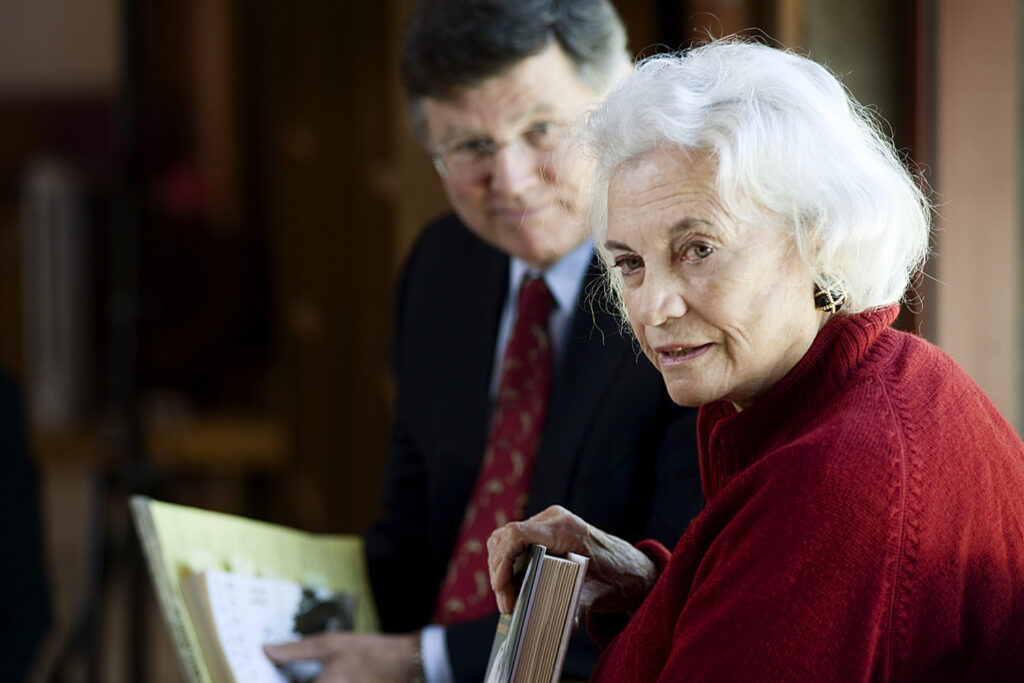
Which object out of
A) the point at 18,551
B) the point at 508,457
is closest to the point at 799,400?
the point at 508,457

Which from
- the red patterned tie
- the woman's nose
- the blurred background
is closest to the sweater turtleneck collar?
the woman's nose

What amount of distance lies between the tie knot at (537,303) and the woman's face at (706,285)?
A: 1.98 feet

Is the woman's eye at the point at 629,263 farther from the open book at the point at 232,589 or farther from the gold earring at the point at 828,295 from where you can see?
the open book at the point at 232,589

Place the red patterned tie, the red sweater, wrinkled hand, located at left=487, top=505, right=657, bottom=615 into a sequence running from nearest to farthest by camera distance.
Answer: the red sweater, wrinkled hand, located at left=487, top=505, right=657, bottom=615, the red patterned tie

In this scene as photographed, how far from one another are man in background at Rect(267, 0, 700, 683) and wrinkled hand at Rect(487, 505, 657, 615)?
10cm

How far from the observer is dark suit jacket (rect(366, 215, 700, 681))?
54.5 inches

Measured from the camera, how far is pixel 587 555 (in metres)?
1.17

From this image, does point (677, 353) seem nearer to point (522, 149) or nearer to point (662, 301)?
point (662, 301)

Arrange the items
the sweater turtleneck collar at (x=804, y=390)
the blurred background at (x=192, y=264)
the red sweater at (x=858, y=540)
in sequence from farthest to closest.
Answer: the blurred background at (x=192, y=264), the sweater turtleneck collar at (x=804, y=390), the red sweater at (x=858, y=540)

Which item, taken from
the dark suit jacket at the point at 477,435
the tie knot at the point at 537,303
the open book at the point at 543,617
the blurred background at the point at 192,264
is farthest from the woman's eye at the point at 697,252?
the blurred background at the point at 192,264

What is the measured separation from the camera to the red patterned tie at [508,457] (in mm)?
1549

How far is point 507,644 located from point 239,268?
15.9ft

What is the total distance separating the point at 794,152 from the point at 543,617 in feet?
1.48

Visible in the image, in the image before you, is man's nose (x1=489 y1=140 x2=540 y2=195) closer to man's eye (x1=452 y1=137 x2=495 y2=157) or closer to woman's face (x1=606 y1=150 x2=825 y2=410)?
man's eye (x1=452 y1=137 x2=495 y2=157)
